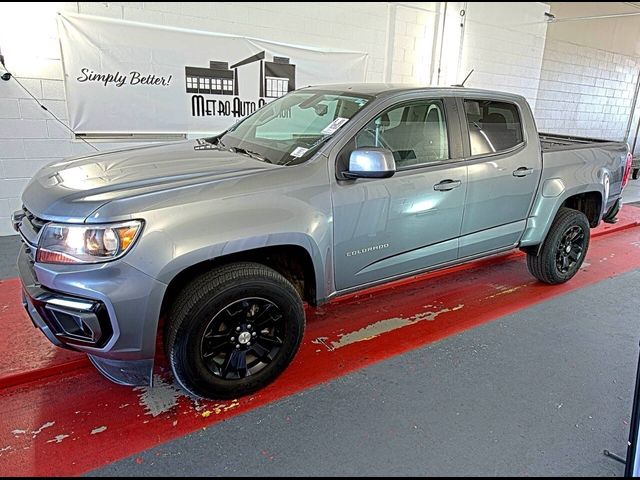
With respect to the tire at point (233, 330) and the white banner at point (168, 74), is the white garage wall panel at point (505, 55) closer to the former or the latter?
the white banner at point (168, 74)

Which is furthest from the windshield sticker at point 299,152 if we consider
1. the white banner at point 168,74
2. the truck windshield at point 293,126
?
the white banner at point 168,74

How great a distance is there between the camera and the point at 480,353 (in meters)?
2.96

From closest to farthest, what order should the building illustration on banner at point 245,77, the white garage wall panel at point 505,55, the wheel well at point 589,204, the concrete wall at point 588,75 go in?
the wheel well at point 589,204 → the building illustration on banner at point 245,77 → the white garage wall panel at point 505,55 → the concrete wall at point 588,75

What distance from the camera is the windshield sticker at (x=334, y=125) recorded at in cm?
267

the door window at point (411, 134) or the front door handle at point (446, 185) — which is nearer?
the door window at point (411, 134)

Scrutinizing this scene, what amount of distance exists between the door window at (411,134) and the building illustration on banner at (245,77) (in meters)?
3.20

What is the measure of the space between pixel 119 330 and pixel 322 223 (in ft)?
3.65

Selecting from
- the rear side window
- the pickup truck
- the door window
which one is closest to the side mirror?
the pickup truck

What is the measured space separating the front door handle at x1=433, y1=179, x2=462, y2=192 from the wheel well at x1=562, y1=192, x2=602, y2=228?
1.54m

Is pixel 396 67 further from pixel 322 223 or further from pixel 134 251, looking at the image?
pixel 134 251

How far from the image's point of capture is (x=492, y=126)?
3.35 meters

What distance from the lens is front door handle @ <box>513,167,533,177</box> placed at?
3379 millimetres

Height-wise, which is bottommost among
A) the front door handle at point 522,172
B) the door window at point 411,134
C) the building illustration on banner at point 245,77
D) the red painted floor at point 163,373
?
the red painted floor at point 163,373

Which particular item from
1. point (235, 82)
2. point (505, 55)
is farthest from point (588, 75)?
point (235, 82)
